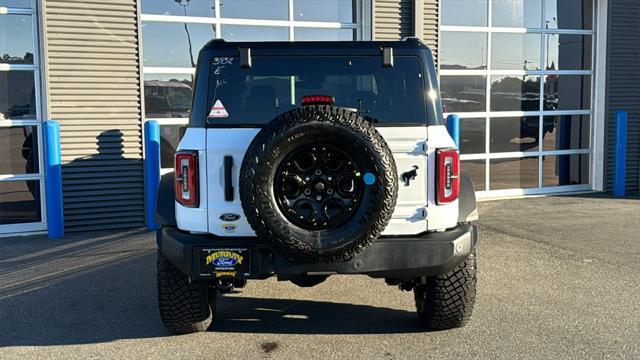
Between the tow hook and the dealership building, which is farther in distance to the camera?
the dealership building

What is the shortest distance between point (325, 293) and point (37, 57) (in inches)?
202

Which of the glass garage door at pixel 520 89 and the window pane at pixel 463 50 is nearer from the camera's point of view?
the window pane at pixel 463 50

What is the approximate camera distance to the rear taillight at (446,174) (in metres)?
4.30

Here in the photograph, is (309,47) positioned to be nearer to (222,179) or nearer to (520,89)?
(222,179)

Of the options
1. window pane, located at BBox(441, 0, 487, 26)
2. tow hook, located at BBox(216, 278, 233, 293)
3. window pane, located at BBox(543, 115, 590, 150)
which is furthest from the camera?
window pane, located at BBox(543, 115, 590, 150)

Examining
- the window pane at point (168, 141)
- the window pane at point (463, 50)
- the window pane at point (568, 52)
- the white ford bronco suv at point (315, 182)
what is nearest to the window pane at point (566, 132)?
the window pane at point (568, 52)

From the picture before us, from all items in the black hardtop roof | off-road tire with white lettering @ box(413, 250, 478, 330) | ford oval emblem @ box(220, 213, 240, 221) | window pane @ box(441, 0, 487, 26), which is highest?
window pane @ box(441, 0, 487, 26)

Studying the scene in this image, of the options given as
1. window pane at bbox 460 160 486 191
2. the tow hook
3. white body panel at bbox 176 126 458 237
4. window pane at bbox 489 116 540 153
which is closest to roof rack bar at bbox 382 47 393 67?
white body panel at bbox 176 126 458 237

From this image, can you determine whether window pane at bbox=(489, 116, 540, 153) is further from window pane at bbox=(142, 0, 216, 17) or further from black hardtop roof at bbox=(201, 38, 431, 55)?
black hardtop roof at bbox=(201, 38, 431, 55)

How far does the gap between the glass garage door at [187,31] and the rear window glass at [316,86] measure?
4.46 metres

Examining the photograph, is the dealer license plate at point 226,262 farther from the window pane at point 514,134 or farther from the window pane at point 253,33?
the window pane at point 514,134

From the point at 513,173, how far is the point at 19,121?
7777mm

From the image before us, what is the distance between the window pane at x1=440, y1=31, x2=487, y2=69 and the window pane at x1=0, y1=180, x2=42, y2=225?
20.6ft

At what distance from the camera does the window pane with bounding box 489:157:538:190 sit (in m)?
11.4
